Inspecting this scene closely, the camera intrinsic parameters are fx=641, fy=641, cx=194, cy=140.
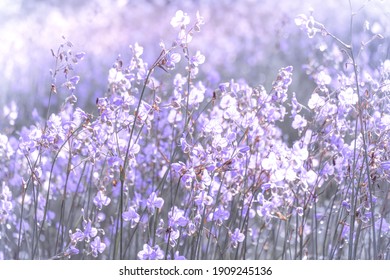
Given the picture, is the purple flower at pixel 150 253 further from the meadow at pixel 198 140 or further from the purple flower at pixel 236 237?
the purple flower at pixel 236 237

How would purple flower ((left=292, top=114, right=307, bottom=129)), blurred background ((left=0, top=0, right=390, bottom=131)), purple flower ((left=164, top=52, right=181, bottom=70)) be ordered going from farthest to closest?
1. blurred background ((left=0, top=0, right=390, bottom=131))
2. purple flower ((left=292, top=114, right=307, bottom=129))
3. purple flower ((left=164, top=52, right=181, bottom=70))

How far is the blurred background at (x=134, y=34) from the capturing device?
350 centimetres

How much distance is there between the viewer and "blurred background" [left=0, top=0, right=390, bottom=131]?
138 inches

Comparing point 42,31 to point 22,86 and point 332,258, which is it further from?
point 332,258

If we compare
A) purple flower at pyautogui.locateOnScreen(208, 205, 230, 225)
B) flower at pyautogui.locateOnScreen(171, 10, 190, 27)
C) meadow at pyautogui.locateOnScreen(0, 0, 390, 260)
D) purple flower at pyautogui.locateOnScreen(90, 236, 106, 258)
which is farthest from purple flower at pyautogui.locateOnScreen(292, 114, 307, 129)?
purple flower at pyautogui.locateOnScreen(90, 236, 106, 258)

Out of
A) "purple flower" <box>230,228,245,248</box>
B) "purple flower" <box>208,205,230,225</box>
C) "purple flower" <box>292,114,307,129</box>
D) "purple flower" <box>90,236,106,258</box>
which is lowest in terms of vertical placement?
"purple flower" <box>90,236,106,258</box>

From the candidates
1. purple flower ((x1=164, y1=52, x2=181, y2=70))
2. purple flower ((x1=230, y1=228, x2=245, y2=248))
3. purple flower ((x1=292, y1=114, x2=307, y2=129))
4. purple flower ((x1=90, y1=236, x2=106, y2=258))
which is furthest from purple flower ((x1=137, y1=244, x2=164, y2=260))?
purple flower ((x1=292, y1=114, x2=307, y2=129))

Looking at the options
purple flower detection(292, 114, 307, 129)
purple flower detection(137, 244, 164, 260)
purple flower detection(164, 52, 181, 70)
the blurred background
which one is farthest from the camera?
the blurred background

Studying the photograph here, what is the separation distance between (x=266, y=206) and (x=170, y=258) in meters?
0.48

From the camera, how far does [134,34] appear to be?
3857 mm

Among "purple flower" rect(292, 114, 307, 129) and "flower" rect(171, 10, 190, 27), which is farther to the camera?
"purple flower" rect(292, 114, 307, 129)

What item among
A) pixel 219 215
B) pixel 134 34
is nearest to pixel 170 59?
pixel 219 215

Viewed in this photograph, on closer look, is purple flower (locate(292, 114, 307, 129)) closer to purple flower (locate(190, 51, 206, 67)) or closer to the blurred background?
purple flower (locate(190, 51, 206, 67))

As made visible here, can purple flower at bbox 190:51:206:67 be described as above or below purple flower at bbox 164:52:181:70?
above
